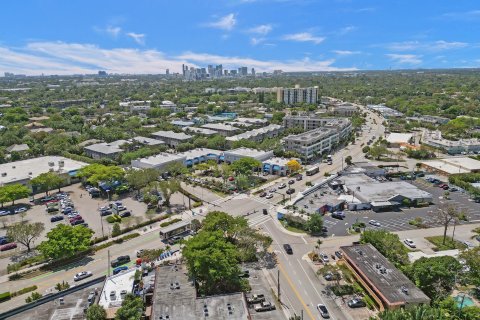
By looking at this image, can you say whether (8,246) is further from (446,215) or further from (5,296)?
(446,215)

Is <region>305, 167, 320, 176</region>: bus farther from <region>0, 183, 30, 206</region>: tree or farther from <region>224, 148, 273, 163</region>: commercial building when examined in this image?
<region>0, 183, 30, 206</region>: tree

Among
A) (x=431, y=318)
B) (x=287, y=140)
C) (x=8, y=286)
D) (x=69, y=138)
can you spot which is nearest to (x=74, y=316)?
(x=8, y=286)

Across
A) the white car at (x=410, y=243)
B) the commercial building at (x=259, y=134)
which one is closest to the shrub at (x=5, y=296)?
the white car at (x=410, y=243)

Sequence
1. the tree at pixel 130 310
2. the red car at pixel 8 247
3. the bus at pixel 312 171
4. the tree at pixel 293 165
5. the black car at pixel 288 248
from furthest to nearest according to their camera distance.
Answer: the tree at pixel 293 165 → the bus at pixel 312 171 → the red car at pixel 8 247 → the black car at pixel 288 248 → the tree at pixel 130 310

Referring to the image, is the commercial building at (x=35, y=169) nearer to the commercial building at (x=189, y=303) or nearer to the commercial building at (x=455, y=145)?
the commercial building at (x=189, y=303)

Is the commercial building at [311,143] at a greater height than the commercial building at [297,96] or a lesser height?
lesser

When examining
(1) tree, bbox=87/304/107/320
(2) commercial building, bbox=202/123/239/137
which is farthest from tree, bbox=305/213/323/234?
(2) commercial building, bbox=202/123/239/137

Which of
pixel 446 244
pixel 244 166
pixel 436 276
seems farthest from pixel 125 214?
pixel 446 244
